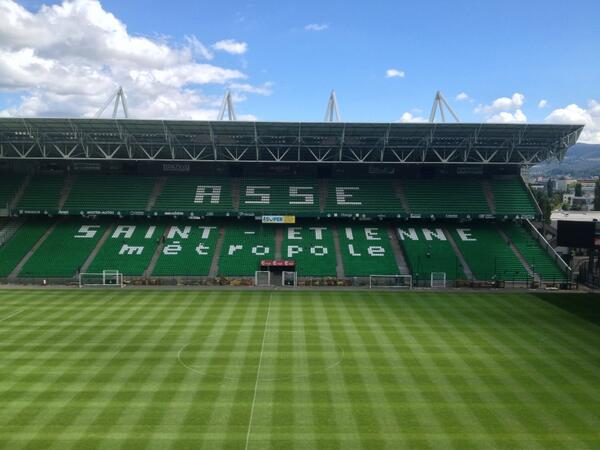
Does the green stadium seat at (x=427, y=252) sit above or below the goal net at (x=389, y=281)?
above

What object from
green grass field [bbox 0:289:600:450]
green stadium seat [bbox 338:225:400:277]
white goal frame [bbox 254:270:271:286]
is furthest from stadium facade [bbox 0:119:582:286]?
green grass field [bbox 0:289:600:450]

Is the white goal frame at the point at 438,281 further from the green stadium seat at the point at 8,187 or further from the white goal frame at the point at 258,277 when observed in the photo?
the green stadium seat at the point at 8,187

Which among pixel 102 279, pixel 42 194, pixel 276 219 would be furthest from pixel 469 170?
pixel 42 194

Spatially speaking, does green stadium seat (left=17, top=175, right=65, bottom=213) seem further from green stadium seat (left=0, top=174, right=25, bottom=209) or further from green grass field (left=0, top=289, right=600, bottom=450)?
green grass field (left=0, top=289, right=600, bottom=450)

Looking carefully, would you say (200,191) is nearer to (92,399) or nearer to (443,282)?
(443,282)

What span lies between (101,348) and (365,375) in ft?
48.5

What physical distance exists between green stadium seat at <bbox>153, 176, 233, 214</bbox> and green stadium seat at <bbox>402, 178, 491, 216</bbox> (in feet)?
70.7

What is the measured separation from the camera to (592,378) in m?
22.5

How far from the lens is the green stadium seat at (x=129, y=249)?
152 ft

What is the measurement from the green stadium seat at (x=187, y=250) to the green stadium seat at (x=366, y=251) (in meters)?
14.1

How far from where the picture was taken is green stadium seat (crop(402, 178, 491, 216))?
53.2m

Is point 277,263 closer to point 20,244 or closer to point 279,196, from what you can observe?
point 279,196

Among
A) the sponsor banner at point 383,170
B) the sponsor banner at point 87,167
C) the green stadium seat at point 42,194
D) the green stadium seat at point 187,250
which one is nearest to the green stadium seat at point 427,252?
the sponsor banner at point 383,170

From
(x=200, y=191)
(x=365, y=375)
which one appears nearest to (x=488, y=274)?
(x=365, y=375)
